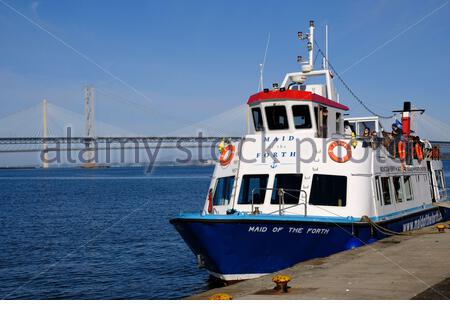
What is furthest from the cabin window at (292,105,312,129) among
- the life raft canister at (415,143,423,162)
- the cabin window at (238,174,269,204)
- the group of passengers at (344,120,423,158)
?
the life raft canister at (415,143,423,162)

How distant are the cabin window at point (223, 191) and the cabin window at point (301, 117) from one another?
2.42 meters

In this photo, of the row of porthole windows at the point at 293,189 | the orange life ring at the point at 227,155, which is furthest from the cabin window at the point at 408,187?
the orange life ring at the point at 227,155

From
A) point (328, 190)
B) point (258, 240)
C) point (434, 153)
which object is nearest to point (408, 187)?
point (328, 190)

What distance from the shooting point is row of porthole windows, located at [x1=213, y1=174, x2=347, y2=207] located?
14594mm

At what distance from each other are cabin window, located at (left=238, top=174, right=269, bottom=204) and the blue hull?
1674mm

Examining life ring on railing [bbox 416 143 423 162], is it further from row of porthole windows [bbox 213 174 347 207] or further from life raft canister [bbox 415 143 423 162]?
row of porthole windows [bbox 213 174 347 207]

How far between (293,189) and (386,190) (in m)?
3.41

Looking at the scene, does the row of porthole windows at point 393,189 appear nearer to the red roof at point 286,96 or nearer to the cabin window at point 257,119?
the red roof at point 286,96

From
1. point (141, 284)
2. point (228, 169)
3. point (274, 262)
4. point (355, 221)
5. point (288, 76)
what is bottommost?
point (141, 284)
